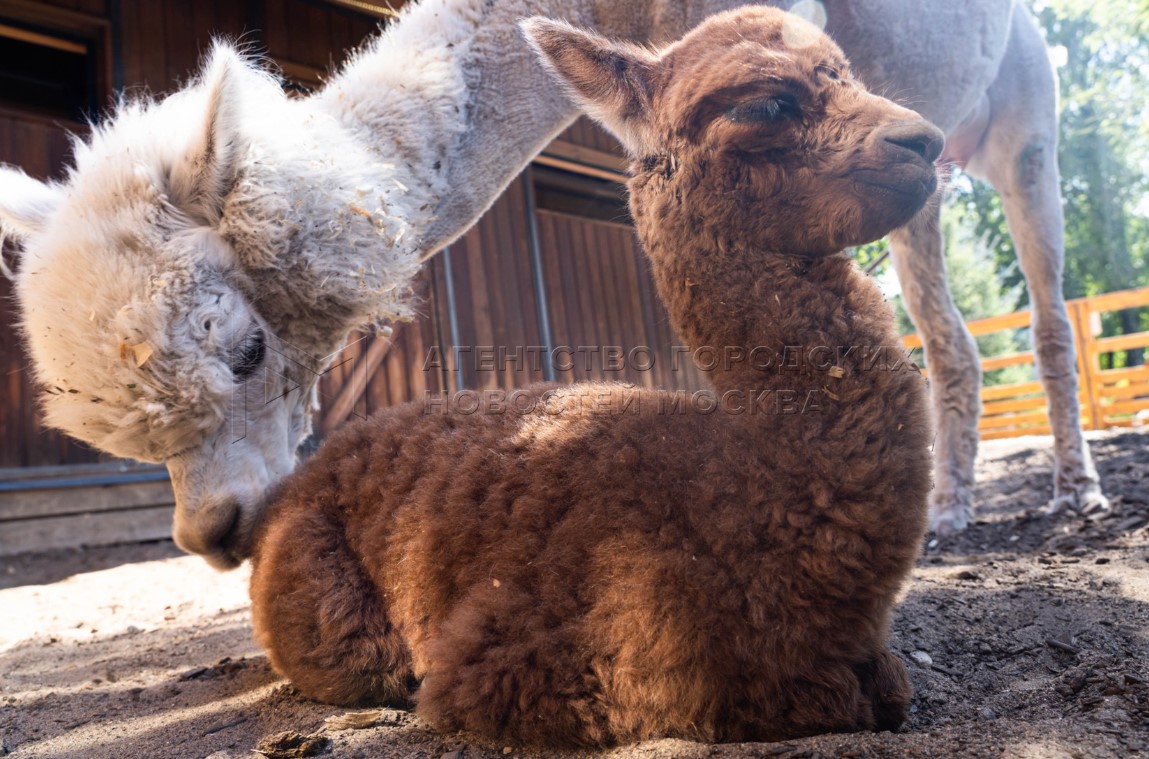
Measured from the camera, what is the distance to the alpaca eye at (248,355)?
231 centimetres

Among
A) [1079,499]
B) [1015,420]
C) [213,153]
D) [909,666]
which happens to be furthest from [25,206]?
[1015,420]

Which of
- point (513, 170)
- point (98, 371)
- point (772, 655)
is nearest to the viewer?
point (772, 655)

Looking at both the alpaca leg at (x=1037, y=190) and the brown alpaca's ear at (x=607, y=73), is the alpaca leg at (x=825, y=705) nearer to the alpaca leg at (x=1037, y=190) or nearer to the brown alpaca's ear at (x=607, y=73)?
the brown alpaca's ear at (x=607, y=73)

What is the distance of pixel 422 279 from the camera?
4.94m

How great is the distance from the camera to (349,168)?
2559 millimetres

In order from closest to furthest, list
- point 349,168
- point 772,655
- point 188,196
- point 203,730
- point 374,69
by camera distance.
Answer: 1. point 772,655
2. point 203,730
3. point 188,196
4. point 349,168
5. point 374,69

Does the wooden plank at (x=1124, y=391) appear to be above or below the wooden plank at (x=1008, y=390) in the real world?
below

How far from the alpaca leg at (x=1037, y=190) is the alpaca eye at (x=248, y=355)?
4.10 m

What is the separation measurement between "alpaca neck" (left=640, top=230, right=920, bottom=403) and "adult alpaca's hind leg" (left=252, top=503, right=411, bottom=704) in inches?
36.9

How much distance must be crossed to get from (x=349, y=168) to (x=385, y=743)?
5.72 ft

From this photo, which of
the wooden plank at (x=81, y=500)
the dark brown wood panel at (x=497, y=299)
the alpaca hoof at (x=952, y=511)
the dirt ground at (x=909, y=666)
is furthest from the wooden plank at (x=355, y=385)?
the alpaca hoof at (x=952, y=511)

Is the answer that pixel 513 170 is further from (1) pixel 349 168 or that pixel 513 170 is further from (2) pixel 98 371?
(2) pixel 98 371

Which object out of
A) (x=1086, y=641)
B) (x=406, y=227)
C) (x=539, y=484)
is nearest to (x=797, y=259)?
(x=539, y=484)

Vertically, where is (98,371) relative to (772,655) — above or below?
above
